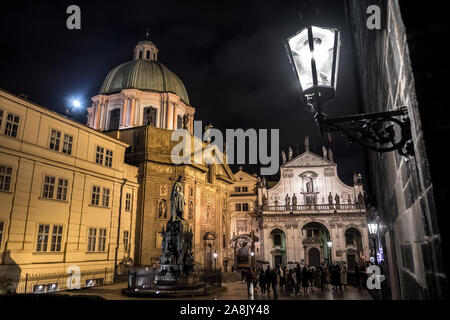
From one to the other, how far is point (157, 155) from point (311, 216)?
29215mm

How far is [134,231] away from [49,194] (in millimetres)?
8659

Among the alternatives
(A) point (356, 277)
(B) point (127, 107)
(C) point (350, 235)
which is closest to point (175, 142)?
(B) point (127, 107)

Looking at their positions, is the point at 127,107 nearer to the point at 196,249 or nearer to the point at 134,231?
the point at 134,231

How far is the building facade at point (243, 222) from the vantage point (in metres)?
50.9

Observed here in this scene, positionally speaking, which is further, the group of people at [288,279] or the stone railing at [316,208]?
the stone railing at [316,208]

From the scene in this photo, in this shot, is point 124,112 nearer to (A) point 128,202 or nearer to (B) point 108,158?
(B) point 108,158

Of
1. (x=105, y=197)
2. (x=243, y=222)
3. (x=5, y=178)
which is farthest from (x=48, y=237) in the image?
(x=243, y=222)

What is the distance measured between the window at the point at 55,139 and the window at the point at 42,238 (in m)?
5.14

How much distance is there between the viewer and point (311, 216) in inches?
1908

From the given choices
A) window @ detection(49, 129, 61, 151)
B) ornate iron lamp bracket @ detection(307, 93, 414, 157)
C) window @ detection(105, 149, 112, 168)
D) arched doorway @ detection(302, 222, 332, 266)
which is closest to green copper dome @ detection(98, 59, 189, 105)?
window @ detection(105, 149, 112, 168)

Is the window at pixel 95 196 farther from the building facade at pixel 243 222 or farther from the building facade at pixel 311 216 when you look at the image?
the building facade at pixel 243 222

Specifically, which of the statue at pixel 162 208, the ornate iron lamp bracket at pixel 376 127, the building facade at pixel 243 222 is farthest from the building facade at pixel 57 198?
the building facade at pixel 243 222

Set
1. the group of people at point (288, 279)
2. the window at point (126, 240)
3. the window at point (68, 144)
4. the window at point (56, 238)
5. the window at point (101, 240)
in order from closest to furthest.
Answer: the group of people at point (288, 279) → the window at point (56, 238) → the window at point (68, 144) → the window at point (101, 240) → the window at point (126, 240)

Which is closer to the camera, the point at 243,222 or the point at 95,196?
the point at 95,196
